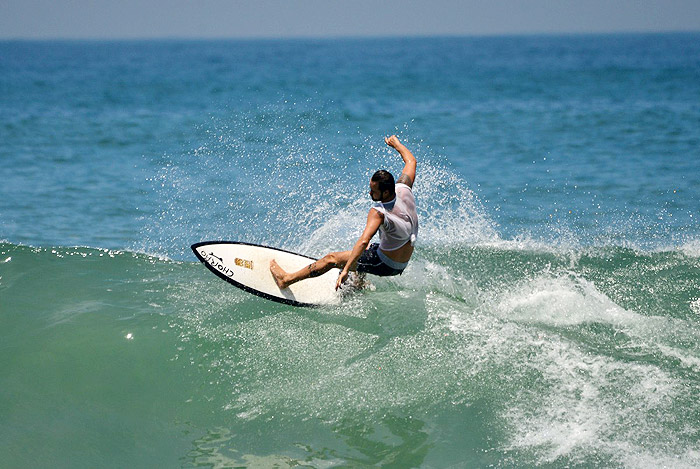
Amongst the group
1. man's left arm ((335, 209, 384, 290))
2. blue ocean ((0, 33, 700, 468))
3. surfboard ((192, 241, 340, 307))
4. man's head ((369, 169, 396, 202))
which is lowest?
blue ocean ((0, 33, 700, 468))

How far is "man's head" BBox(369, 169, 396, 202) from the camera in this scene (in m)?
6.65

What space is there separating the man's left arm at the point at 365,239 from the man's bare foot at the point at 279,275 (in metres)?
1.12

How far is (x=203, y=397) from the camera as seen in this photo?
6414mm

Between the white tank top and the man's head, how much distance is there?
9 cm

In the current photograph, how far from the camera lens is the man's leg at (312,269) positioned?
7293 mm

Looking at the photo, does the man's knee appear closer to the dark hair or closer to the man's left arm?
the man's left arm

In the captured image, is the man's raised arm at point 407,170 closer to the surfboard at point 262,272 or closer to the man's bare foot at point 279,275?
the surfboard at point 262,272

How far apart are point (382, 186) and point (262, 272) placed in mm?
1918

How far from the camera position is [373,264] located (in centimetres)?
739

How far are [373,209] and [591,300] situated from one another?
2.83 metres

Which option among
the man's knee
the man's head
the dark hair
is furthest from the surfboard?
the dark hair

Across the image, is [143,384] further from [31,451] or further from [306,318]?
[306,318]

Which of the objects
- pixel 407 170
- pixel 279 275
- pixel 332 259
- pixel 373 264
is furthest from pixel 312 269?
pixel 407 170

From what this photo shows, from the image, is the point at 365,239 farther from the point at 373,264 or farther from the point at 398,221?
the point at 373,264
